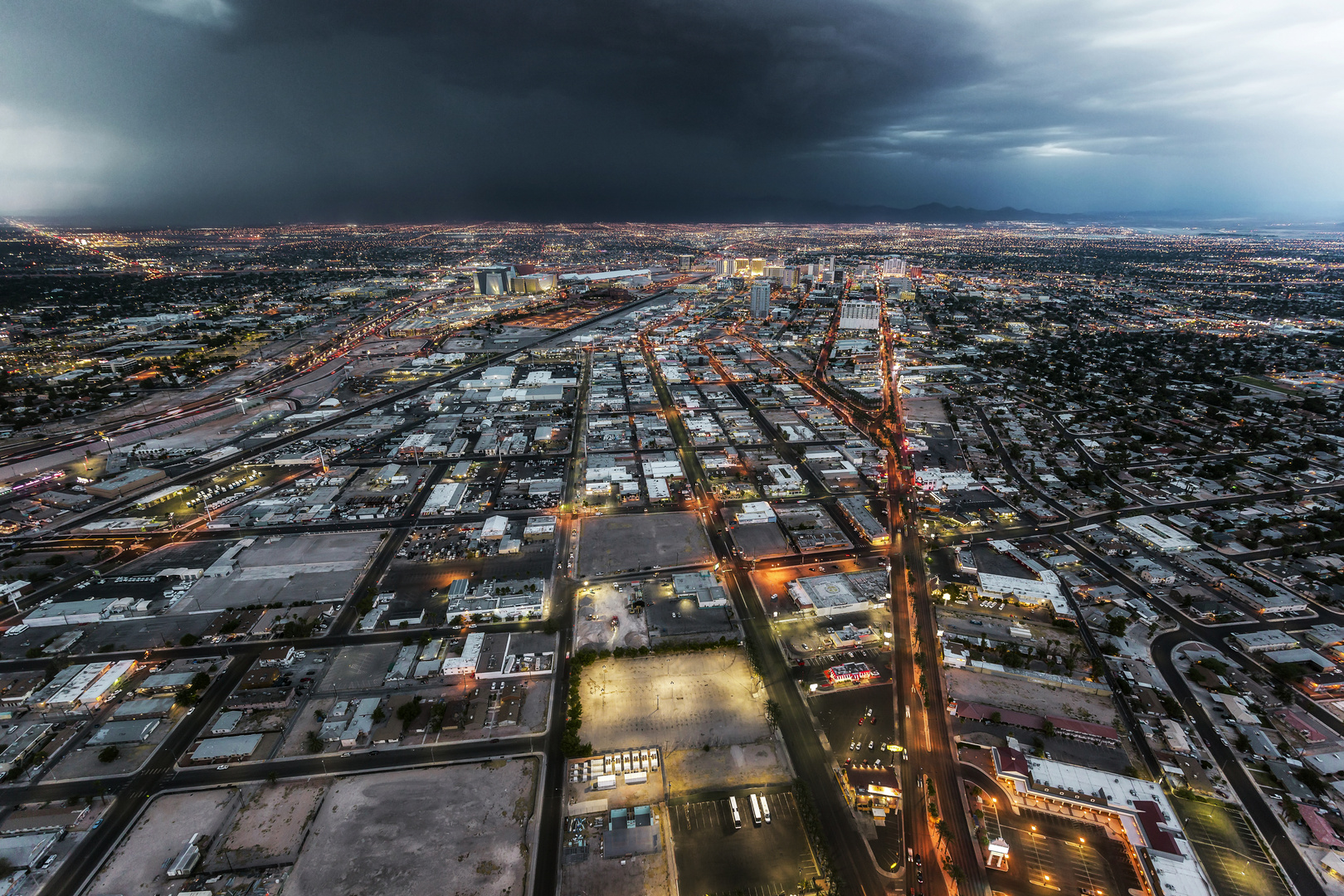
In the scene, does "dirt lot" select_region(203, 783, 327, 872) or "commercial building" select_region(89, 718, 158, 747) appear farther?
"commercial building" select_region(89, 718, 158, 747)

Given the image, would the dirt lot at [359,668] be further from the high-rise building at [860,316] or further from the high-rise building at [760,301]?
the high-rise building at [760,301]

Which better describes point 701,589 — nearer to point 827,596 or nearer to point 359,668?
point 827,596

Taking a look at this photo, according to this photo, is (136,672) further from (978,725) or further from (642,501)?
(978,725)

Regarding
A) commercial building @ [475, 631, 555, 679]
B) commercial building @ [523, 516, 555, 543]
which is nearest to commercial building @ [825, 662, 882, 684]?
commercial building @ [475, 631, 555, 679]

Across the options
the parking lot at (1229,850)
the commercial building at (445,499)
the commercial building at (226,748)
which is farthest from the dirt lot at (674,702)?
the commercial building at (445,499)

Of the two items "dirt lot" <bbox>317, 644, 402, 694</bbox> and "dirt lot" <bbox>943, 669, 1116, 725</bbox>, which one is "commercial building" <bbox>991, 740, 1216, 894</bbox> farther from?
"dirt lot" <bbox>317, 644, 402, 694</bbox>
